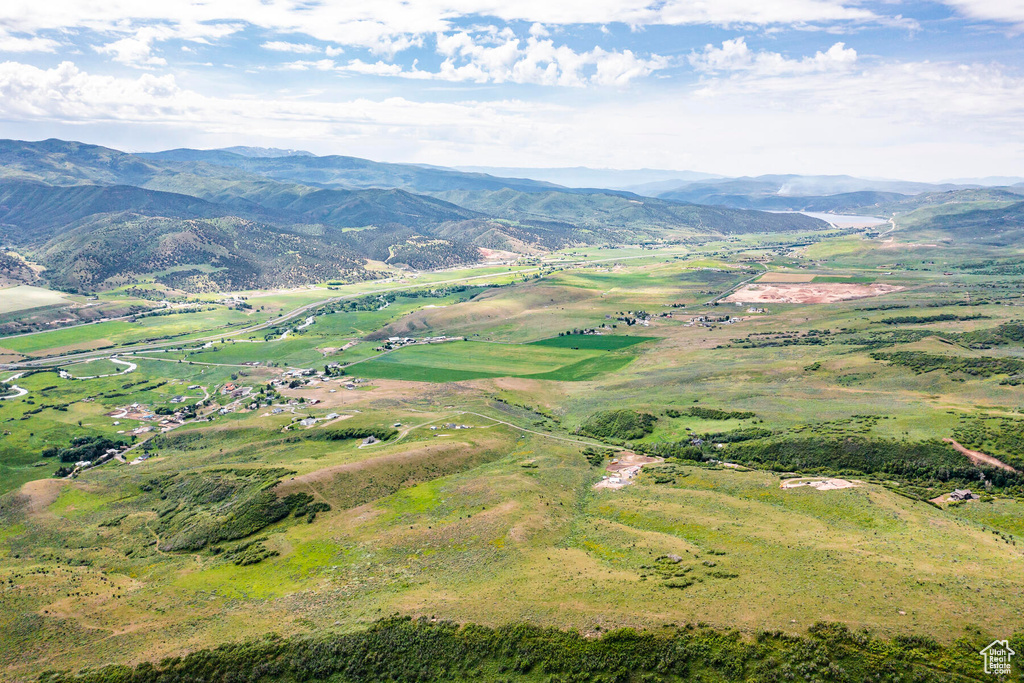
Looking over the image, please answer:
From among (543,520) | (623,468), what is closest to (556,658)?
(543,520)

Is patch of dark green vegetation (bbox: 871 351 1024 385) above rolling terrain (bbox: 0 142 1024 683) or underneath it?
above

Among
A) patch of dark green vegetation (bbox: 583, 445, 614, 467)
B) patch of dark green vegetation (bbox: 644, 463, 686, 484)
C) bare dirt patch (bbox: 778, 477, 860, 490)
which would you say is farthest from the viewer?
patch of dark green vegetation (bbox: 583, 445, 614, 467)

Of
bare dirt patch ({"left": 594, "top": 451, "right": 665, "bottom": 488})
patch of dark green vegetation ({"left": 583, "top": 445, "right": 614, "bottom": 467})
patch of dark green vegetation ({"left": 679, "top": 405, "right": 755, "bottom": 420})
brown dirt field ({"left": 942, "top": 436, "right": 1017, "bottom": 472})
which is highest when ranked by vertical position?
brown dirt field ({"left": 942, "top": 436, "right": 1017, "bottom": 472})

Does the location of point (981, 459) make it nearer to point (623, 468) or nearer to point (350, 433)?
point (623, 468)

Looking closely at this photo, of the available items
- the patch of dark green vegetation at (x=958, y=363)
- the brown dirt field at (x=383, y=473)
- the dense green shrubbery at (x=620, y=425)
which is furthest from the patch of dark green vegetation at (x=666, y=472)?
the patch of dark green vegetation at (x=958, y=363)

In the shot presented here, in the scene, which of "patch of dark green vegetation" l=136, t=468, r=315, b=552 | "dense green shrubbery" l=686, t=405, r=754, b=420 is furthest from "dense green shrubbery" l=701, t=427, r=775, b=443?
"patch of dark green vegetation" l=136, t=468, r=315, b=552

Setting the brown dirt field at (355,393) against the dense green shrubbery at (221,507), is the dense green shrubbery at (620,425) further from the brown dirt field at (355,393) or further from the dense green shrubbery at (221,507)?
the dense green shrubbery at (221,507)

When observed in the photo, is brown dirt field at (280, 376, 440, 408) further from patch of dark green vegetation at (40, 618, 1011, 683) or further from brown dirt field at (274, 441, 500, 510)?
patch of dark green vegetation at (40, 618, 1011, 683)

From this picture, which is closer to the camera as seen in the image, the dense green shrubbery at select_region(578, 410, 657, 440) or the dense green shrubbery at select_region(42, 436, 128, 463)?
the dense green shrubbery at select_region(578, 410, 657, 440)
